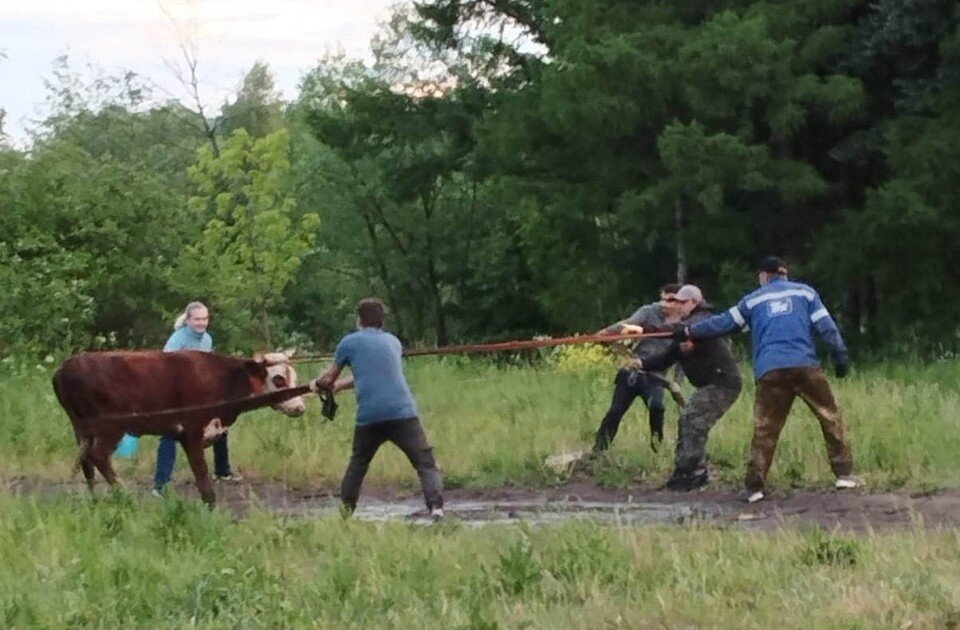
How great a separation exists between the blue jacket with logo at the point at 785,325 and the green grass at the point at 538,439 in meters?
1.31

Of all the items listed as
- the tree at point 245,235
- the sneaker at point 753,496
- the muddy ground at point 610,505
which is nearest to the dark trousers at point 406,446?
the muddy ground at point 610,505

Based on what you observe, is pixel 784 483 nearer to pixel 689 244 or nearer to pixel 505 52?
pixel 689 244

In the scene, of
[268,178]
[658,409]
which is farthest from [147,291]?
[658,409]

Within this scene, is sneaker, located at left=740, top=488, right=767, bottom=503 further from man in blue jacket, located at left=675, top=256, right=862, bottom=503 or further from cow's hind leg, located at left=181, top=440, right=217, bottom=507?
cow's hind leg, located at left=181, top=440, right=217, bottom=507

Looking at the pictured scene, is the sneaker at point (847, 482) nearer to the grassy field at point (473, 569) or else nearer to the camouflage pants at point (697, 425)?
the grassy field at point (473, 569)

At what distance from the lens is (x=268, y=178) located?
123 feet

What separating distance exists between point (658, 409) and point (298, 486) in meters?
3.55

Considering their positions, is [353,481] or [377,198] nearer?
[353,481]

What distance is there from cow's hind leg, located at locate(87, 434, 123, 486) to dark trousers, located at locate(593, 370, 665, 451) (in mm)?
4668

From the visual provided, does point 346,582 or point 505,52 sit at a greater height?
point 505,52

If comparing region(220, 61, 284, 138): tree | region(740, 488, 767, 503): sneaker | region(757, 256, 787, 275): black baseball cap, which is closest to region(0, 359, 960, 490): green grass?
region(740, 488, 767, 503): sneaker

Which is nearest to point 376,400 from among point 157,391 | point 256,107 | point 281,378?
point 281,378

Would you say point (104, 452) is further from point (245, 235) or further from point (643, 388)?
point (245, 235)

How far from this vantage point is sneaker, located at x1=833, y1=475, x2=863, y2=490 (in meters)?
12.9
